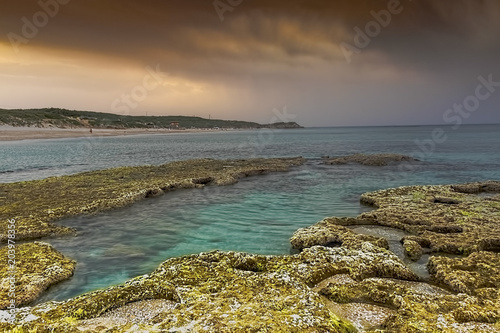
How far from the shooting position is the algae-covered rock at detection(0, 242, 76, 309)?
38.1ft

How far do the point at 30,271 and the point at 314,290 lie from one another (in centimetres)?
Answer: 1220

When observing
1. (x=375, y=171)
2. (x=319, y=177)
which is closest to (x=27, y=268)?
(x=319, y=177)

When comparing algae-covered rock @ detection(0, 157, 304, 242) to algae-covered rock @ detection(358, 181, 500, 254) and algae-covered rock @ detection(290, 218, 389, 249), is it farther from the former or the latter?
algae-covered rock @ detection(358, 181, 500, 254)

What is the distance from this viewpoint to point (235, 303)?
9.86m

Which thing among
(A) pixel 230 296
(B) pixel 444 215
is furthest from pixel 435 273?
(B) pixel 444 215

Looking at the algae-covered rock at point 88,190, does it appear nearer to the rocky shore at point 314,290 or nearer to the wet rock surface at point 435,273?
the rocky shore at point 314,290

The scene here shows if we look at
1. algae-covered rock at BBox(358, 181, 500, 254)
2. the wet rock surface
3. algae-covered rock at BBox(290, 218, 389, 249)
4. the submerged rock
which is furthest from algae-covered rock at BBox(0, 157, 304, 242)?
algae-covered rock at BBox(358, 181, 500, 254)

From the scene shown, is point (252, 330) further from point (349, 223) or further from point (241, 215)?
point (241, 215)

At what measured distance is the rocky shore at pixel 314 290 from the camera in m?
8.93

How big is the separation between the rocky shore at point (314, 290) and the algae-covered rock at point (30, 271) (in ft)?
0.38

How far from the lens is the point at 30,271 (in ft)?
44.1

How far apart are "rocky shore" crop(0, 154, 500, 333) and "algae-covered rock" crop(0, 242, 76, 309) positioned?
12 centimetres

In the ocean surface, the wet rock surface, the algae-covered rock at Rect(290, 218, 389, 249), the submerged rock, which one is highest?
the submerged rock

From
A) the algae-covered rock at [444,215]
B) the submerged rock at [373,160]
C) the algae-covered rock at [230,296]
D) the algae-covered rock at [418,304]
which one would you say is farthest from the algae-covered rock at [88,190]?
the algae-covered rock at [444,215]
